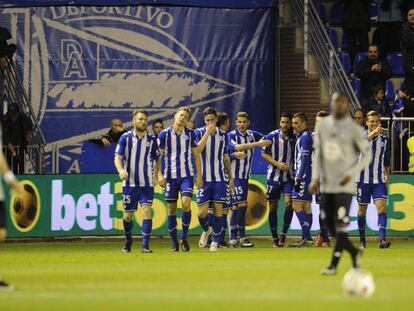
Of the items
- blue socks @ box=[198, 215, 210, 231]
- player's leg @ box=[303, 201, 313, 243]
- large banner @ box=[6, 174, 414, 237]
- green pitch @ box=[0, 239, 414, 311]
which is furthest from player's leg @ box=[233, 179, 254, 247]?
large banner @ box=[6, 174, 414, 237]

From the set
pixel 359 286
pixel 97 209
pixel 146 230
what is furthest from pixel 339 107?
pixel 97 209

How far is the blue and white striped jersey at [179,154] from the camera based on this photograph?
69.4ft

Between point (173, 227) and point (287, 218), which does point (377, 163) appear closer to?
point (287, 218)

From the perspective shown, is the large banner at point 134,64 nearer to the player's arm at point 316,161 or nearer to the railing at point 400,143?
the railing at point 400,143

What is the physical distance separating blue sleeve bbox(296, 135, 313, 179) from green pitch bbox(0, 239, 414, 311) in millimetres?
1291

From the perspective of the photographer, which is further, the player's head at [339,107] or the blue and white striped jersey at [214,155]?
the blue and white striped jersey at [214,155]

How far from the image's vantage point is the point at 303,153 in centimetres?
2225

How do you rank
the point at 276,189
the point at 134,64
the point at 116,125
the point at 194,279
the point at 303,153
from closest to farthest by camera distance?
the point at 194,279 < the point at 303,153 < the point at 276,189 < the point at 116,125 < the point at 134,64

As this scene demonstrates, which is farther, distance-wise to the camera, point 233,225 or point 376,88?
point 376,88

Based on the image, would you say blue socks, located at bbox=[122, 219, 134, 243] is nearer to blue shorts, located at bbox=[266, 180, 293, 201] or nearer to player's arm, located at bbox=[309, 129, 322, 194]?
blue shorts, located at bbox=[266, 180, 293, 201]

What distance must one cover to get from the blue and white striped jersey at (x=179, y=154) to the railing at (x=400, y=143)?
5580mm

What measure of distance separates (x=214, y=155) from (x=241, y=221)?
1813 millimetres

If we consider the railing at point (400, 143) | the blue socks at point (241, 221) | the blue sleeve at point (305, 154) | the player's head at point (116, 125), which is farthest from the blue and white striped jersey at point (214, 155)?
the railing at point (400, 143)

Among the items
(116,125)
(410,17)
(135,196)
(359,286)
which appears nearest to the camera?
(359,286)
